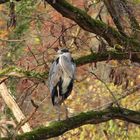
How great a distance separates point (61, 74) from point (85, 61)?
1152 millimetres

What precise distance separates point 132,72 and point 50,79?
655 cm

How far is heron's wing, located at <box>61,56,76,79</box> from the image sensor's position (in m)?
5.39

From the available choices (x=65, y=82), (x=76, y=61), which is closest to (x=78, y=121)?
(x=65, y=82)

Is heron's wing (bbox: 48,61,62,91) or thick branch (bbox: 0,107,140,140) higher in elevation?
heron's wing (bbox: 48,61,62,91)

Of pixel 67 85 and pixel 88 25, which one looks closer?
pixel 67 85

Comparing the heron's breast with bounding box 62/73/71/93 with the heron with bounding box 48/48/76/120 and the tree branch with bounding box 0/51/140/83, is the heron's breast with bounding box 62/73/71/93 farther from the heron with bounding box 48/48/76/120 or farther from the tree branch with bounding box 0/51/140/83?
the tree branch with bounding box 0/51/140/83

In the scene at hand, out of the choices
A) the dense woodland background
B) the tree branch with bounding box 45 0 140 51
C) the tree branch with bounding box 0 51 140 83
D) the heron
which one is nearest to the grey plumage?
the heron

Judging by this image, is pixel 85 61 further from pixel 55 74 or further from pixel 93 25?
pixel 55 74

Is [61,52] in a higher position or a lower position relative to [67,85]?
higher

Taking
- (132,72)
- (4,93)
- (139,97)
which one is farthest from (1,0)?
(132,72)

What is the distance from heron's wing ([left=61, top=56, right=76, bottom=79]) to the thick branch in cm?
51

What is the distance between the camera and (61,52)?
17.9 feet

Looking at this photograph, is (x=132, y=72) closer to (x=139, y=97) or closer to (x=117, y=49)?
(x=139, y=97)

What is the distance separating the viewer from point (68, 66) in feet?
17.7
